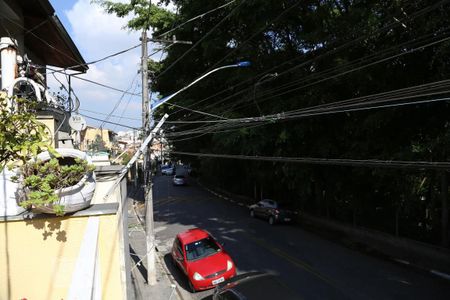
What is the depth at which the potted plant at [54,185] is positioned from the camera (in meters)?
5.19

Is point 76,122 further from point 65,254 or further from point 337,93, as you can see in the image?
point 337,93

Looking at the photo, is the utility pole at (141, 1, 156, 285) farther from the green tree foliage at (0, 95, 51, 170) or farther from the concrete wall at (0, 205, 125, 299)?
the green tree foliage at (0, 95, 51, 170)

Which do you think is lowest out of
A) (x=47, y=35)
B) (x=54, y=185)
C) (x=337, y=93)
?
(x=54, y=185)

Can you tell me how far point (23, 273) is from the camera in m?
5.62

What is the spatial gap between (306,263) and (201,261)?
4364 millimetres

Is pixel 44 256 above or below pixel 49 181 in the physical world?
below

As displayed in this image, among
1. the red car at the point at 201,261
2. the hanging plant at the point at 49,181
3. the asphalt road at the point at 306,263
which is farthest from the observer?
the red car at the point at 201,261

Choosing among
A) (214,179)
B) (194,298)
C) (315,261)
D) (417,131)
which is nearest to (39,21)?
(194,298)

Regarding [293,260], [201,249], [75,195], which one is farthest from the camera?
[293,260]

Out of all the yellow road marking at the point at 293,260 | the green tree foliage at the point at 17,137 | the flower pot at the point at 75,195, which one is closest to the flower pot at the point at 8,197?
the flower pot at the point at 75,195

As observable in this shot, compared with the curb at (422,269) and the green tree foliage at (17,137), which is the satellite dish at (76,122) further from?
the curb at (422,269)

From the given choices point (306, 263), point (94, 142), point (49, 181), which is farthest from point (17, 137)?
point (306, 263)

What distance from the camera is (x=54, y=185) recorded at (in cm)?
545

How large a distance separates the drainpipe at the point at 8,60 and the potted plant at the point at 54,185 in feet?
10.4
